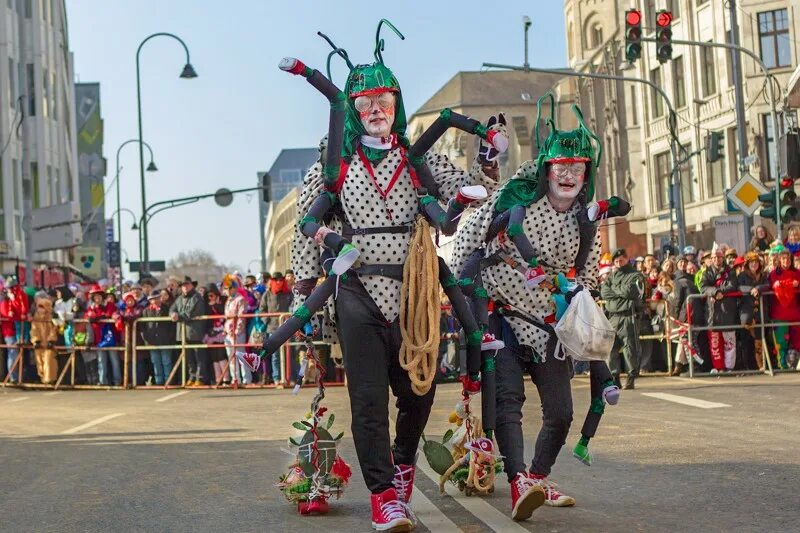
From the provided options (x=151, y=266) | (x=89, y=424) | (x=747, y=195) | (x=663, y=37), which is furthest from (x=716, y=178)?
(x=89, y=424)

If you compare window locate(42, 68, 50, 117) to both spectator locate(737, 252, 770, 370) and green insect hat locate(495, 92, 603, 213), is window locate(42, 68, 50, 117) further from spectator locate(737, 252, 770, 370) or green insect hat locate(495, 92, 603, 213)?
green insect hat locate(495, 92, 603, 213)

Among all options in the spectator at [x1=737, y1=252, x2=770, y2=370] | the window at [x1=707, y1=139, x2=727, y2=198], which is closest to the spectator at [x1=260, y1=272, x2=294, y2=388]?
the spectator at [x1=737, y1=252, x2=770, y2=370]

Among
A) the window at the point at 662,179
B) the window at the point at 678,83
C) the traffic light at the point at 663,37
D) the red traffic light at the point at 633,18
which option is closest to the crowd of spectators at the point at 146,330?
the red traffic light at the point at 633,18

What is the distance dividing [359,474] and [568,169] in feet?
9.91

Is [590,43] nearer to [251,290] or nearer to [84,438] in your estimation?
[251,290]

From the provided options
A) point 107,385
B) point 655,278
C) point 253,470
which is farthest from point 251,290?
point 253,470

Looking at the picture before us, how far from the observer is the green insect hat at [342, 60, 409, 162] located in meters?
7.36

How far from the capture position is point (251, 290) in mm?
26531

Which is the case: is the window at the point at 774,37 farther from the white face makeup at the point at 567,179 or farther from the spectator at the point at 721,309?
the white face makeup at the point at 567,179

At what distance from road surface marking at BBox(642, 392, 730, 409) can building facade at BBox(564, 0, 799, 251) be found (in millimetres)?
24416

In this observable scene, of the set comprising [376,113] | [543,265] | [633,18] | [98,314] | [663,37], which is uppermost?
[633,18]

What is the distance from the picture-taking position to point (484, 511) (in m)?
7.56

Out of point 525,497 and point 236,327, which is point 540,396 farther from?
point 236,327

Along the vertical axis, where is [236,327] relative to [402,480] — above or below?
above
